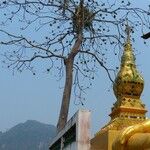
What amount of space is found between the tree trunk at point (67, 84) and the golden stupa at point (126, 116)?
218cm

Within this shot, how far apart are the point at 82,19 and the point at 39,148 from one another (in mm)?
176608

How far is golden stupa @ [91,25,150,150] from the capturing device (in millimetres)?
6452

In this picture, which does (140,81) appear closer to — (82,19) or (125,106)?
(125,106)

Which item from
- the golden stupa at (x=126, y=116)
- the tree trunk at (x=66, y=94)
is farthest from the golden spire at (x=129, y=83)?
the tree trunk at (x=66, y=94)

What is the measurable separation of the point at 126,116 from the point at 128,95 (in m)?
0.73

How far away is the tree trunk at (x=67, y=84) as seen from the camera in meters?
11.4

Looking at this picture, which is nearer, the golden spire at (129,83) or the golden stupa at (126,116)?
the golden stupa at (126,116)

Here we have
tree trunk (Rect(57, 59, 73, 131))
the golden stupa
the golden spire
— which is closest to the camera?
the golden stupa

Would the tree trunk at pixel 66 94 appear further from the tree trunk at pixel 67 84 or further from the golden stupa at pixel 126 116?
the golden stupa at pixel 126 116

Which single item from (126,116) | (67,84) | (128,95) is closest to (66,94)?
(67,84)

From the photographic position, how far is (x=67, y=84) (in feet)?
38.3

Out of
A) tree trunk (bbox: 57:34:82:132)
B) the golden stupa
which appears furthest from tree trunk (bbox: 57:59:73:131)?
the golden stupa

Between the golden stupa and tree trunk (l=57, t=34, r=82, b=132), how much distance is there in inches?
85.9

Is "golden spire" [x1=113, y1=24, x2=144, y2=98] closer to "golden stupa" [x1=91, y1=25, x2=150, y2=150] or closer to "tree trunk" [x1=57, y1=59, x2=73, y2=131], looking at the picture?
"golden stupa" [x1=91, y1=25, x2=150, y2=150]
